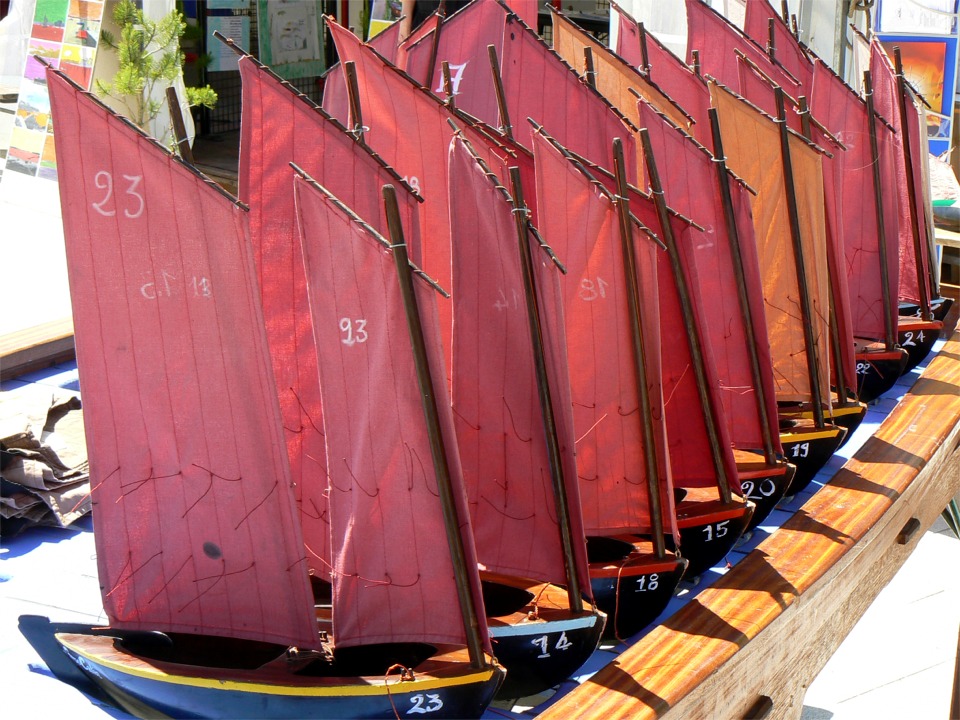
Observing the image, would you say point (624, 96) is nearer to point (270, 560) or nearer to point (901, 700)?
point (270, 560)

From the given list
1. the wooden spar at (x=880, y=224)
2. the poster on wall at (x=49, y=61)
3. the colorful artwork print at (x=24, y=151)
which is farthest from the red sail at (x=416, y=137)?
the colorful artwork print at (x=24, y=151)

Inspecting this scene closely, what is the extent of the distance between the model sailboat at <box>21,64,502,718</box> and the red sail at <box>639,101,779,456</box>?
1.63m

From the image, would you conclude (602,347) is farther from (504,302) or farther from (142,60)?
(142,60)

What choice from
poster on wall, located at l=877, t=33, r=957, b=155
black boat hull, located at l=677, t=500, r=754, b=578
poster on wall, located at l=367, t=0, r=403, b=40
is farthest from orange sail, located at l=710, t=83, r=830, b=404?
poster on wall, located at l=367, t=0, r=403, b=40

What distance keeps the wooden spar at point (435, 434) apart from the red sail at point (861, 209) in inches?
124

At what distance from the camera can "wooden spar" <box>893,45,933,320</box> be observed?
563 cm

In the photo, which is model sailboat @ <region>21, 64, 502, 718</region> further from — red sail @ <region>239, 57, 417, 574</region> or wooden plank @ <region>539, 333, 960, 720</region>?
wooden plank @ <region>539, 333, 960, 720</region>

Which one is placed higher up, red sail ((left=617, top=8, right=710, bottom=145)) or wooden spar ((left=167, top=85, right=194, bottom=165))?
red sail ((left=617, top=8, right=710, bottom=145))

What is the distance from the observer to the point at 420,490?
2857 millimetres

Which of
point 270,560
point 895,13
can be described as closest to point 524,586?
point 270,560

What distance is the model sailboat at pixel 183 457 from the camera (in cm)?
296

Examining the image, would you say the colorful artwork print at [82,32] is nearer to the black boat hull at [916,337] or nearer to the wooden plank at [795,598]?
the black boat hull at [916,337]

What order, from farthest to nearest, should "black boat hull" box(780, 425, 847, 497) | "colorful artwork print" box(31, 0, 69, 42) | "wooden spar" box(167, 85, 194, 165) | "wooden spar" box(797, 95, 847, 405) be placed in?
"colorful artwork print" box(31, 0, 69, 42)
"wooden spar" box(797, 95, 847, 405)
"black boat hull" box(780, 425, 847, 497)
"wooden spar" box(167, 85, 194, 165)

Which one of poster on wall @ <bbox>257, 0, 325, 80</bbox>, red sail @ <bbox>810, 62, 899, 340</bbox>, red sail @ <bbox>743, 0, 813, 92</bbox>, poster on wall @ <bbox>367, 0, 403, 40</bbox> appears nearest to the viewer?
red sail @ <bbox>810, 62, 899, 340</bbox>
